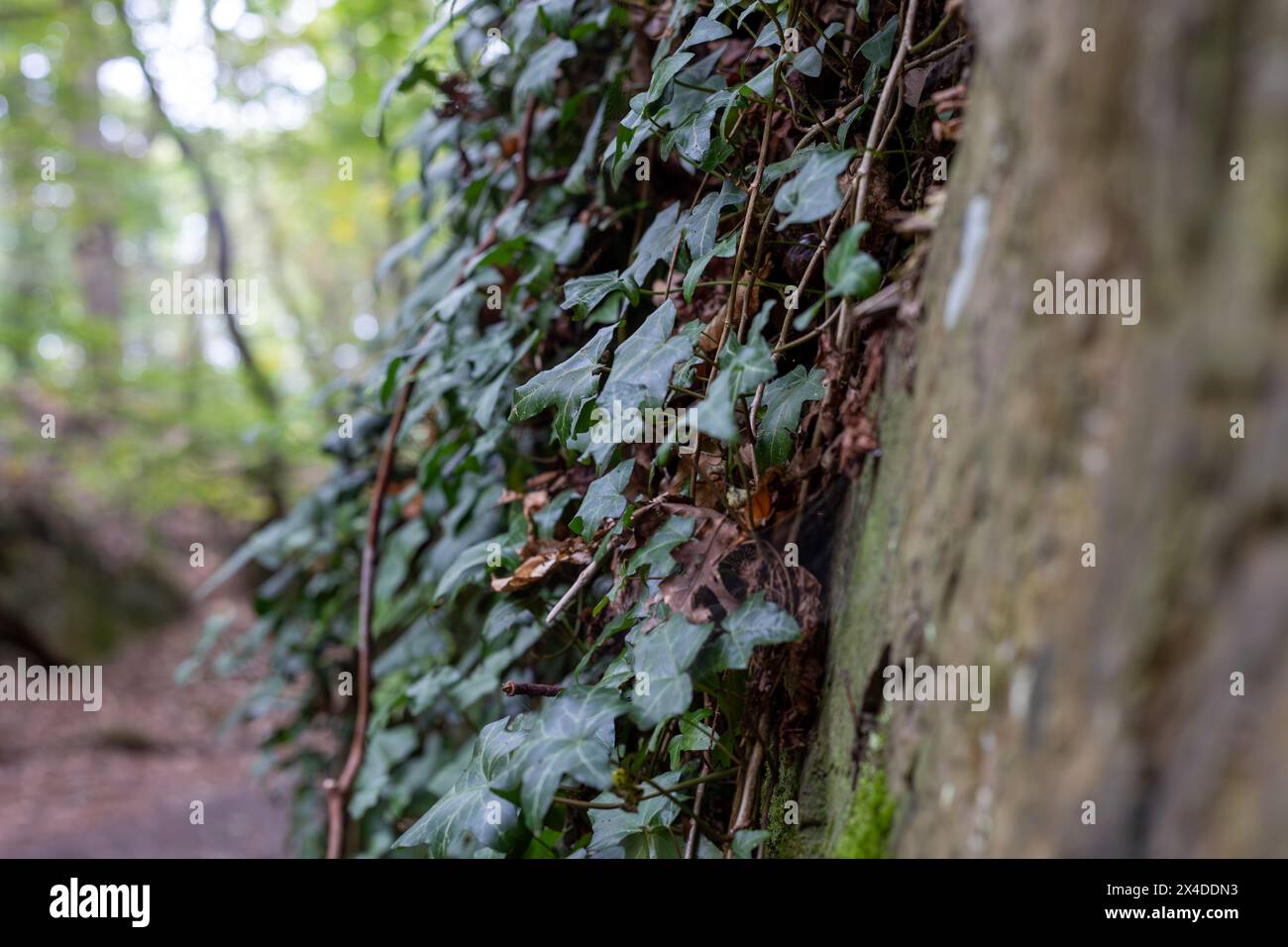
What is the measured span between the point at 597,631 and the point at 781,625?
60cm

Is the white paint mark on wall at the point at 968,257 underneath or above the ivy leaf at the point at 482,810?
above

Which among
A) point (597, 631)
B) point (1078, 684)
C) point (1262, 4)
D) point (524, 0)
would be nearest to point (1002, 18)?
point (1262, 4)

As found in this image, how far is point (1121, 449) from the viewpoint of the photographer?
68 cm

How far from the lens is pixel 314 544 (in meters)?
2.91

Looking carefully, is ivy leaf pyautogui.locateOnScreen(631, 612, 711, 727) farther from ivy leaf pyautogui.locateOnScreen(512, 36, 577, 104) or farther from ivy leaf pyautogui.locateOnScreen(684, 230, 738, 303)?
ivy leaf pyautogui.locateOnScreen(512, 36, 577, 104)

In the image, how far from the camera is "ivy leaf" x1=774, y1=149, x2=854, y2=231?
1.19m

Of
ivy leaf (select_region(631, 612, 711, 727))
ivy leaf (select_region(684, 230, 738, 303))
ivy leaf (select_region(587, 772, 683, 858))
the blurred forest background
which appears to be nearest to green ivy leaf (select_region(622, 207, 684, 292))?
ivy leaf (select_region(684, 230, 738, 303))

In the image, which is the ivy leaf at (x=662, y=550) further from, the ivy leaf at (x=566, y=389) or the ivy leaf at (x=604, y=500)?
the ivy leaf at (x=566, y=389)

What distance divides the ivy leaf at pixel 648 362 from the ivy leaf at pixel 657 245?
21 centimetres

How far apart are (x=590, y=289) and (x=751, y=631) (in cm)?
69

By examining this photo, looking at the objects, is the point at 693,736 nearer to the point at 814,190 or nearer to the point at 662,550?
the point at 662,550

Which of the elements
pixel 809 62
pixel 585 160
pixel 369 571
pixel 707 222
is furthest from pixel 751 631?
pixel 369 571

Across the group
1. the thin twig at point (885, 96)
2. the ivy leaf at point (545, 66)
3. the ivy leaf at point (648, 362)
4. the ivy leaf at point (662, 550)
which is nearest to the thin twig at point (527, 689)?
the ivy leaf at point (662, 550)

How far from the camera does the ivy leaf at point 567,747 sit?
121cm
